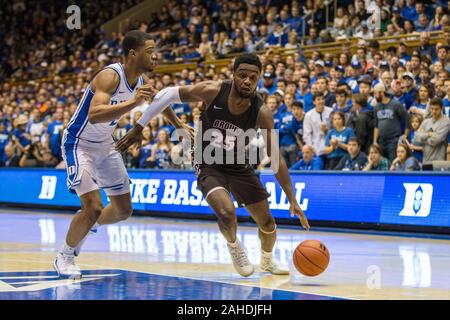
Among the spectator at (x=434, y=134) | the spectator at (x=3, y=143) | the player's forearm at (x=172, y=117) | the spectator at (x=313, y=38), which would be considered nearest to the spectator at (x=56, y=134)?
the spectator at (x=3, y=143)

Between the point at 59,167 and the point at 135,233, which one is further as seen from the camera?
the point at 59,167

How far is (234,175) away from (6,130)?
19.5 metres

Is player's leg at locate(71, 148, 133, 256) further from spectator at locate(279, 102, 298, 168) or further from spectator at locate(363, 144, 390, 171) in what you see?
spectator at locate(279, 102, 298, 168)

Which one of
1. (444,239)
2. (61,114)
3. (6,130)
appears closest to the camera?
(444,239)

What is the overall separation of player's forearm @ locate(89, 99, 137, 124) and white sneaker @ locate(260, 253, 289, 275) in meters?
2.39

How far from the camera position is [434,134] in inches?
579

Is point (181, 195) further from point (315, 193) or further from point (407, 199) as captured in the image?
point (407, 199)

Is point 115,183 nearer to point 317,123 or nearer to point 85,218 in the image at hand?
point 85,218

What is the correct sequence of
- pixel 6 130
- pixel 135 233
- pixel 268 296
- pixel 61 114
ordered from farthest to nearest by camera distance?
pixel 6 130 → pixel 61 114 → pixel 135 233 → pixel 268 296

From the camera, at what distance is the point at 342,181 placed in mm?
15555

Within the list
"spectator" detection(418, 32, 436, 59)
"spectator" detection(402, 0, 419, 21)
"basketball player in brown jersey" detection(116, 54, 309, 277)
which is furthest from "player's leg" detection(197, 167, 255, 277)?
"spectator" detection(402, 0, 419, 21)

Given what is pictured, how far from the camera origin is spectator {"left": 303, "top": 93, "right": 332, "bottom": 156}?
1681cm

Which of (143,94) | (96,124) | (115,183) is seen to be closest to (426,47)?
(115,183)
